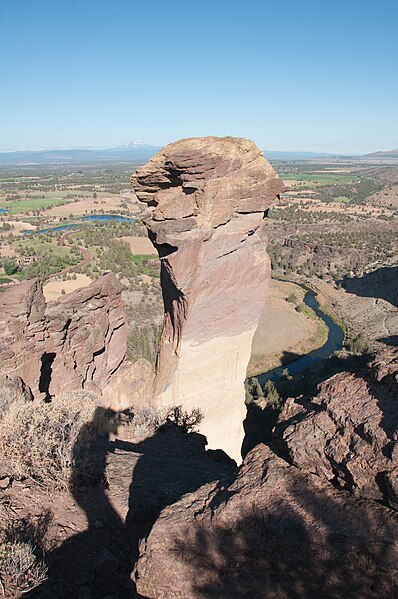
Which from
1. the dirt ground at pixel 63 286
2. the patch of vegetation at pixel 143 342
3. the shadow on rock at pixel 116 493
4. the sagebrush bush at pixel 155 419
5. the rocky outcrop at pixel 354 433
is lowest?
the patch of vegetation at pixel 143 342

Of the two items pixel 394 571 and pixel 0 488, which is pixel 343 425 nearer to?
pixel 394 571

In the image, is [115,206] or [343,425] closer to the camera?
[343,425]

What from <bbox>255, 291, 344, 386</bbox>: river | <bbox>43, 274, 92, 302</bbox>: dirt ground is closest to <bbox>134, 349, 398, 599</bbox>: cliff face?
<bbox>255, 291, 344, 386</bbox>: river

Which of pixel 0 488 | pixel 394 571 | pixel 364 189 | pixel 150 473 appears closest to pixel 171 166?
pixel 150 473

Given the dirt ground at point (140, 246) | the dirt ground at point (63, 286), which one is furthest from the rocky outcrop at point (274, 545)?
the dirt ground at point (140, 246)

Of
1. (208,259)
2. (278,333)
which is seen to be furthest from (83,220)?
(208,259)

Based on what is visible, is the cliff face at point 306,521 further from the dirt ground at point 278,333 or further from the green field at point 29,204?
the green field at point 29,204

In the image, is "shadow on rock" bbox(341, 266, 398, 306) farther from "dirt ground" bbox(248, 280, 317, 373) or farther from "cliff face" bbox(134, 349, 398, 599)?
"cliff face" bbox(134, 349, 398, 599)
